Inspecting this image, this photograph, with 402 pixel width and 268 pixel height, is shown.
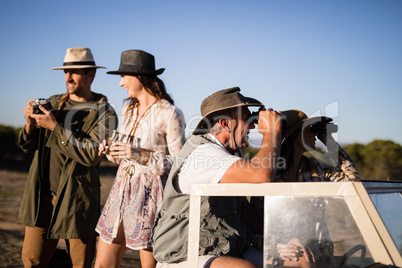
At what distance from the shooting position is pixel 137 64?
3.63 m

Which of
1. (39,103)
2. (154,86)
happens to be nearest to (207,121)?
(154,86)

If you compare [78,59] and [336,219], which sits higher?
[78,59]

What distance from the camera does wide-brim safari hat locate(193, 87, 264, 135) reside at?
2.62 meters

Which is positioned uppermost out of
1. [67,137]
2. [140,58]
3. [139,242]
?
[140,58]

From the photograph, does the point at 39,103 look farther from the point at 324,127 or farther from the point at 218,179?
the point at 324,127

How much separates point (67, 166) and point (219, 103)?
182 cm

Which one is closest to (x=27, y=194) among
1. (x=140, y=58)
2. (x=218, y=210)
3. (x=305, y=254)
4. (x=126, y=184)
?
(x=126, y=184)

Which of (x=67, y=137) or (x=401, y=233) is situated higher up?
(x=67, y=137)

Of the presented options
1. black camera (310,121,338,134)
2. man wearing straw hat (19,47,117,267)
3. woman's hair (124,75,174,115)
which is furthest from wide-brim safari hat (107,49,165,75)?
black camera (310,121,338,134)

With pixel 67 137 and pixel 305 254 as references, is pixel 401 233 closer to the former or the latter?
pixel 305 254

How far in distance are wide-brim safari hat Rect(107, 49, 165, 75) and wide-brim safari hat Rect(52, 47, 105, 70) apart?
53 centimetres

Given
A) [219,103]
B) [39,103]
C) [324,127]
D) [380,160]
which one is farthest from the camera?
[380,160]

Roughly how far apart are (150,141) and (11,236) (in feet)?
19.5

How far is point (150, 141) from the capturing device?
134 inches
